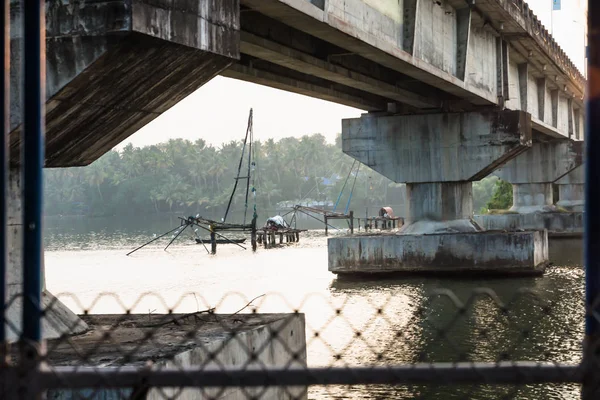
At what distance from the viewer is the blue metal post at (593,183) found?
468 centimetres

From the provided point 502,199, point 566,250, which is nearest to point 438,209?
point 566,250

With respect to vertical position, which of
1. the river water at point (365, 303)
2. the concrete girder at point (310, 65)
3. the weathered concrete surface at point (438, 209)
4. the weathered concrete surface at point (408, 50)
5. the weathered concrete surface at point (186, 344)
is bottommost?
the river water at point (365, 303)

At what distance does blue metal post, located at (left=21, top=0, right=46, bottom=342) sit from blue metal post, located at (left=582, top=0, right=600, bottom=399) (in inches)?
120

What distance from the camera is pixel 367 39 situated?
64.0 ft

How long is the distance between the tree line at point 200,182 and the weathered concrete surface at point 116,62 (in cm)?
15534

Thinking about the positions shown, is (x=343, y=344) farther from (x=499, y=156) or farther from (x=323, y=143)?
(x=323, y=143)

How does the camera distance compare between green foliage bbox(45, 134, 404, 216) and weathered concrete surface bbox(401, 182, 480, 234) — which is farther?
green foliage bbox(45, 134, 404, 216)

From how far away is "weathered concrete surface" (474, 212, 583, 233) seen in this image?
5497 cm

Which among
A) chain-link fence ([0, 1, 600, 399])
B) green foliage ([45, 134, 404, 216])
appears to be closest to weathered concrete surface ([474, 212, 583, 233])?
chain-link fence ([0, 1, 600, 399])

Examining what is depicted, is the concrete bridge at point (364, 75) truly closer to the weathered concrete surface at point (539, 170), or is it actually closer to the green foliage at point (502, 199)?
the weathered concrete surface at point (539, 170)

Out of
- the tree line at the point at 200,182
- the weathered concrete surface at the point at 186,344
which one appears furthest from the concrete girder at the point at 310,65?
the tree line at the point at 200,182

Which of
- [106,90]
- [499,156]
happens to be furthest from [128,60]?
[499,156]

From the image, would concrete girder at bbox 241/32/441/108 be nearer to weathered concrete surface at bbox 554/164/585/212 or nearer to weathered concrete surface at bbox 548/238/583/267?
weathered concrete surface at bbox 548/238/583/267

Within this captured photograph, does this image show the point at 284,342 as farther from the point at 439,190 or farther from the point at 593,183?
the point at 439,190
